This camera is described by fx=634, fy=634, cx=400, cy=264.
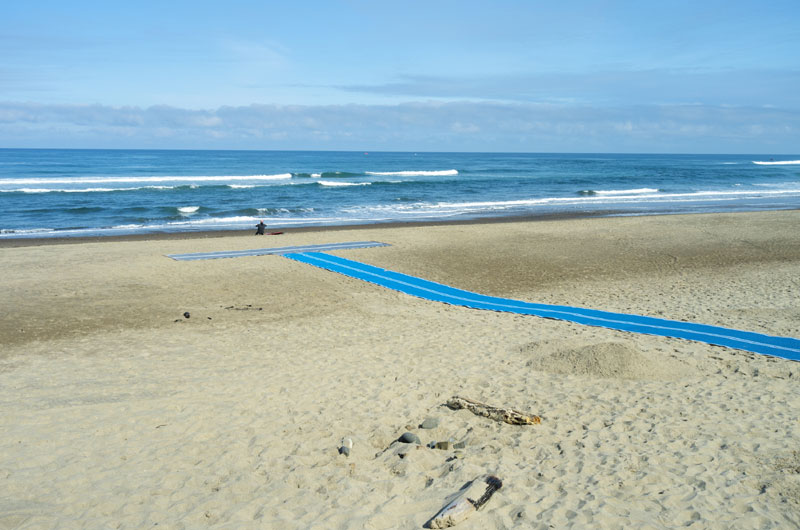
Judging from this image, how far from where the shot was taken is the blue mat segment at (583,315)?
28.4ft

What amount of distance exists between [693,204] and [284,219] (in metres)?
21.0

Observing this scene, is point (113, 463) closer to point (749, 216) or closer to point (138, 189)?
point (749, 216)

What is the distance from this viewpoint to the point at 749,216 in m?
25.0

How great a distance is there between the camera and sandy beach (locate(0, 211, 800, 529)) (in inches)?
186

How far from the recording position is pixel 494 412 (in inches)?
247

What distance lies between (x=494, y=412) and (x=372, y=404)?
1.31m

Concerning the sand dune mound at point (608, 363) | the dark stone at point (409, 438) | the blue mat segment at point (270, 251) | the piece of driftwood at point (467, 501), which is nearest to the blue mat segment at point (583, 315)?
the sand dune mound at point (608, 363)

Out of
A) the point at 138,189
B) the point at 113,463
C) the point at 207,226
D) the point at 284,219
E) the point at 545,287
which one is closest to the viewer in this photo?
the point at 113,463

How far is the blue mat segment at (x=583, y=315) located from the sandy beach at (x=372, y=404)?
451 mm

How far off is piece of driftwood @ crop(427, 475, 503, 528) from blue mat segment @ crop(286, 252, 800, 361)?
5263 mm

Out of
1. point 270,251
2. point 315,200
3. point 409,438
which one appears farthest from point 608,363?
point 315,200

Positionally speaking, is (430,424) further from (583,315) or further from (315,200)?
(315,200)

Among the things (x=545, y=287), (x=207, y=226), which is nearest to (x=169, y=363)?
(x=545, y=287)

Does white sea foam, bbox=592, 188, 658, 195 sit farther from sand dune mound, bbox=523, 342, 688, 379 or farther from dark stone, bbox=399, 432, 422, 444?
dark stone, bbox=399, 432, 422, 444
